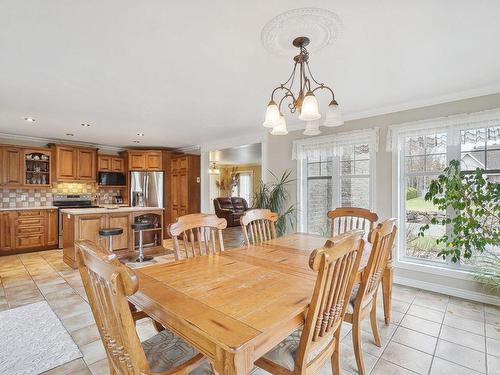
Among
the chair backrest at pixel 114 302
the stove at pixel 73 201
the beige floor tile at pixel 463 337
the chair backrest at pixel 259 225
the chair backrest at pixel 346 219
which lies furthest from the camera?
the stove at pixel 73 201

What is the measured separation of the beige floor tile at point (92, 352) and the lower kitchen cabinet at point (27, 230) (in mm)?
4170

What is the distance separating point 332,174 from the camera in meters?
4.10

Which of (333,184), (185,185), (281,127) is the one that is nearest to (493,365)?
(281,127)

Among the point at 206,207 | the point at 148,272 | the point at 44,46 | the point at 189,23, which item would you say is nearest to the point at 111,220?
the point at 206,207

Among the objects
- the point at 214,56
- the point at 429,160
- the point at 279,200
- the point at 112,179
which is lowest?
the point at 279,200

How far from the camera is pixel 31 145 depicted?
17.9 ft

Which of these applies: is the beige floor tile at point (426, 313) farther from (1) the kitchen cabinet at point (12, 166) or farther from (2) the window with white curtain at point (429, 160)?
(1) the kitchen cabinet at point (12, 166)

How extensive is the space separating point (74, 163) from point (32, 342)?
176 inches

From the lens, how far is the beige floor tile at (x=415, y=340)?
6.72 ft

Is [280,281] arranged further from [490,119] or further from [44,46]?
[490,119]

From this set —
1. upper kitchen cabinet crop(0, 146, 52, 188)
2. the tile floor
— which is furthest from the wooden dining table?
upper kitchen cabinet crop(0, 146, 52, 188)

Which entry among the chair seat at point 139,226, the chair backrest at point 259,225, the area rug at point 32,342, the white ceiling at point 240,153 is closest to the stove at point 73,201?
the chair seat at point 139,226

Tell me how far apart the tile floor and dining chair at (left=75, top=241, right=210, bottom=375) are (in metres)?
0.98

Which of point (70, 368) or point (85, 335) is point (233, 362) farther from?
point (85, 335)
